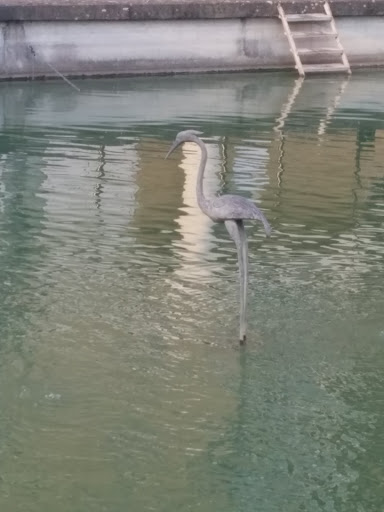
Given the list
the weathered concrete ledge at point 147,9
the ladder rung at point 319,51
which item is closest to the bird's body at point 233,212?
the weathered concrete ledge at point 147,9

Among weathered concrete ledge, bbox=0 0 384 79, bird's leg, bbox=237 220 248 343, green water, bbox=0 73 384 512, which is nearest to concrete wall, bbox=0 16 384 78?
weathered concrete ledge, bbox=0 0 384 79

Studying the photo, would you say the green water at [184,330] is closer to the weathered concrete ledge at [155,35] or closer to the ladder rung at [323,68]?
the weathered concrete ledge at [155,35]

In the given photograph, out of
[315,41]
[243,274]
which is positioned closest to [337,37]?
[315,41]

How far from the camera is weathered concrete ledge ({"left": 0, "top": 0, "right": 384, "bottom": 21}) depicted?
2052cm

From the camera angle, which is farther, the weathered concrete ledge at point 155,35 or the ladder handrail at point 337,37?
the ladder handrail at point 337,37

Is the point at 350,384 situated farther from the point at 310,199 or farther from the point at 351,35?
the point at 351,35

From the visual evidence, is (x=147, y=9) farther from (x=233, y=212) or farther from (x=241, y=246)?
(x=233, y=212)

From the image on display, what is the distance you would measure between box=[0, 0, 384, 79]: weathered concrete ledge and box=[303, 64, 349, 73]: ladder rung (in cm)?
57

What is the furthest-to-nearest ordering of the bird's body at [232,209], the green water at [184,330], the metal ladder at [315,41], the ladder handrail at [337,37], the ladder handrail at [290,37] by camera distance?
the ladder handrail at [337,37], the metal ladder at [315,41], the ladder handrail at [290,37], the bird's body at [232,209], the green water at [184,330]

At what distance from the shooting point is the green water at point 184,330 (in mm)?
6543

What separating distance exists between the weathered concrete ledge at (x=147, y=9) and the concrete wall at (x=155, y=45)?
0.15 m

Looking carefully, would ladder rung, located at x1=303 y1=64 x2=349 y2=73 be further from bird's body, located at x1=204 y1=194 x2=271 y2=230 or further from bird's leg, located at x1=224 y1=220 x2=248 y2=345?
bird's body, located at x1=204 y1=194 x2=271 y2=230

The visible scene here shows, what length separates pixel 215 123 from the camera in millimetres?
17469

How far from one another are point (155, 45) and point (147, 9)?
0.72 m
